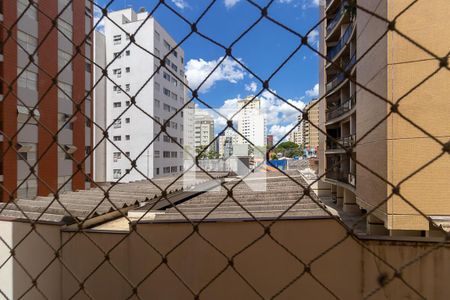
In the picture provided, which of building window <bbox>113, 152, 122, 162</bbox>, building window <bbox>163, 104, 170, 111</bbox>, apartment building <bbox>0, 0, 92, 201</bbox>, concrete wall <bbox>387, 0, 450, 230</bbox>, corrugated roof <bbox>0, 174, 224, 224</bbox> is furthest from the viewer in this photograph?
building window <bbox>163, 104, 170, 111</bbox>

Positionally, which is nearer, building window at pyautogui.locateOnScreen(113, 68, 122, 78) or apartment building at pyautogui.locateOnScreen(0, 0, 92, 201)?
apartment building at pyautogui.locateOnScreen(0, 0, 92, 201)

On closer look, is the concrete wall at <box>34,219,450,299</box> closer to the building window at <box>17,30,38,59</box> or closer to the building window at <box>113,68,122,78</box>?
the building window at <box>17,30,38,59</box>

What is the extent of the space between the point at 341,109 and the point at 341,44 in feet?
6.33

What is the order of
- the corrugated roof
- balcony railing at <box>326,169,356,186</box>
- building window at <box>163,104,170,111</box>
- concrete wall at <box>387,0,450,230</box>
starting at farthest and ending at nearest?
1. building window at <box>163,104,170,111</box>
2. balcony railing at <box>326,169,356,186</box>
3. concrete wall at <box>387,0,450,230</box>
4. the corrugated roof

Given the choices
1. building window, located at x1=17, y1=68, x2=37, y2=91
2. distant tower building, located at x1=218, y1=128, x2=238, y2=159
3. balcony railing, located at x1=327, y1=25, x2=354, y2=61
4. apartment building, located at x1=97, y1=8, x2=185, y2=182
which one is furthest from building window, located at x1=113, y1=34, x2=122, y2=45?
distant tower building, located at x1=218, y1=128, x2=238, y2=159

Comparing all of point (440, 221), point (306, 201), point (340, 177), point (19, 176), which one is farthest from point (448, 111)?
point (19, 176)

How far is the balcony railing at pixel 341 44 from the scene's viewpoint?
6531 millimetres

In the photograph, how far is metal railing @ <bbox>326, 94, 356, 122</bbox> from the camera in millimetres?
6476

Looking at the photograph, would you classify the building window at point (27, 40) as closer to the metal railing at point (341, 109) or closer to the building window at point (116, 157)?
the building window at point (116, 157)

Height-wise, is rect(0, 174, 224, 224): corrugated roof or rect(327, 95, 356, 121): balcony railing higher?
rect(327, 95, 356, 121): balcony railing

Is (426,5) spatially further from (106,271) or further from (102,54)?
(102,54)

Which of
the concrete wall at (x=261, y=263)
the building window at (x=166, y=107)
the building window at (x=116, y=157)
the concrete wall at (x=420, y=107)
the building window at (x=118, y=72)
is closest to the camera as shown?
the concrete wall at (x=261, y=263)

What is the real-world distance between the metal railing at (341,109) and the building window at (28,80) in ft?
25.4

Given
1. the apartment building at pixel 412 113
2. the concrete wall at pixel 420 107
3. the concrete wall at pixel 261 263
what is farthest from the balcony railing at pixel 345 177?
the concrete wall at pixel 261 263
